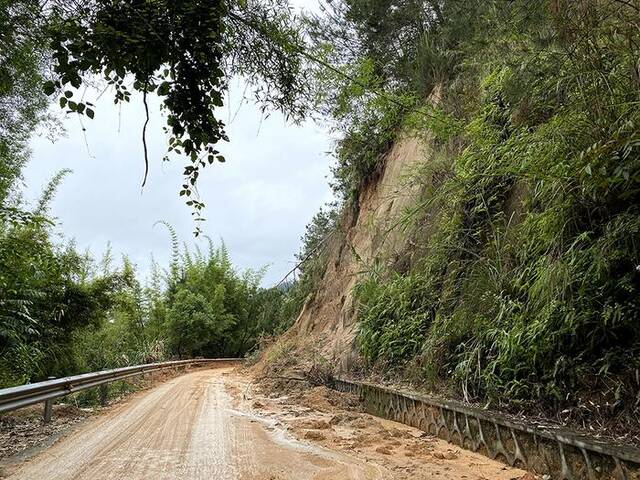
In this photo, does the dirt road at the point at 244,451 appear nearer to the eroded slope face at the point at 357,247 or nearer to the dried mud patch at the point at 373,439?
the dried mud patch at the point at 373,439

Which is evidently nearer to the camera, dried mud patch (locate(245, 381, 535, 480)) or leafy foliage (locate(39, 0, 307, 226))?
leafy foliage (locate(39, 0, 307, 226))

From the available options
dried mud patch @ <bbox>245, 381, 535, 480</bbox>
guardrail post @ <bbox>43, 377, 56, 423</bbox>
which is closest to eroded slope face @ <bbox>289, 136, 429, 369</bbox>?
dried mud patch @ <bbox>245, 381, 535, 480</bbox>

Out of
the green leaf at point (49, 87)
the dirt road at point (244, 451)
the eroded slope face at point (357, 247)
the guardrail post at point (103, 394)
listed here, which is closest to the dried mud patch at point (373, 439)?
the dirt road at point (244, 451)

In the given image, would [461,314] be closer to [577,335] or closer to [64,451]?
[577,335]

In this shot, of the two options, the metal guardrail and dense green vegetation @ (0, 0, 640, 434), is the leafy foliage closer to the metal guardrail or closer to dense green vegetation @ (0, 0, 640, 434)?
dense green vegetation @ (0, 0, 640, 434)

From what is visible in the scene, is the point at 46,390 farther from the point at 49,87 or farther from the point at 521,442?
the point at 521,442

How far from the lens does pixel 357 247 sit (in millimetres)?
14898

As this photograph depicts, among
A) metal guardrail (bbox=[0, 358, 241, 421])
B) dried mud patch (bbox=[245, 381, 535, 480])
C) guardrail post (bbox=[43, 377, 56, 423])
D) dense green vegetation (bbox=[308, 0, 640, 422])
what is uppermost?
dense green vegetation (bbox=[308, 0, 640, 422])

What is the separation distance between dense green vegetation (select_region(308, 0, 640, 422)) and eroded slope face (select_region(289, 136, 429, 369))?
125 centimetres

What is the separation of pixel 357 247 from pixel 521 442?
11211 millimetres

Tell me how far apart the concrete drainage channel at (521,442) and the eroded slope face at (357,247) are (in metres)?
4.22

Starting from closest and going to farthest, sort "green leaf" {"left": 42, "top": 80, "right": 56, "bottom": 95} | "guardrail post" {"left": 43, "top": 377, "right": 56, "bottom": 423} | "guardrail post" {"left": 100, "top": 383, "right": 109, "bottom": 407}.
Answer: "green leaf" {"left": 42, "top": 80, "right": 56, "bottom": 95} → "guardrail post" {"left": 43, "top": 377, "right": 56, "bottom": 423} → "guardrail post" {"left": 100, "top": 383, "right": 109, "bottom": 407}

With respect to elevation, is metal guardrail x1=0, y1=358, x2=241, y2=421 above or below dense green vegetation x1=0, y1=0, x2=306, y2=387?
below

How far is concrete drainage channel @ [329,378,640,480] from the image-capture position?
2.97 meters
